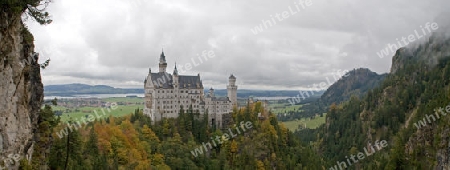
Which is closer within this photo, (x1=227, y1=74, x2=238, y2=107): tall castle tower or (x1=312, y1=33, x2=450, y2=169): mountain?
(x1=312, y1=33, x2=450, y2=169): mountain

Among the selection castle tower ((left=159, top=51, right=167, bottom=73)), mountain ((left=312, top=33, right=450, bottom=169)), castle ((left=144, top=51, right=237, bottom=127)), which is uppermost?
castle tower ((left=159, top=51, right=167, bottom=73))

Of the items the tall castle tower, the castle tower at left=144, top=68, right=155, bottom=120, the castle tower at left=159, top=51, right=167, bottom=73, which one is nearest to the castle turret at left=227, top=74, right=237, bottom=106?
the tall castle tower

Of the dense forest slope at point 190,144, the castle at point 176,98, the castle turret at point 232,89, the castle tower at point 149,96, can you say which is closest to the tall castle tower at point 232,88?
the castle turret at point 232,89

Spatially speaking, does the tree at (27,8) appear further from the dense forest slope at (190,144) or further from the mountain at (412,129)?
the mountain at (412,129)

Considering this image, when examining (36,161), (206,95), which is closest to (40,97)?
(36,161)

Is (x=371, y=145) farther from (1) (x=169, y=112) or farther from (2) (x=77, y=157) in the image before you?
(2) (x=77, y=157)

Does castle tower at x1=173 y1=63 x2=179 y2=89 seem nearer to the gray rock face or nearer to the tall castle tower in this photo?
the tall castle tower
